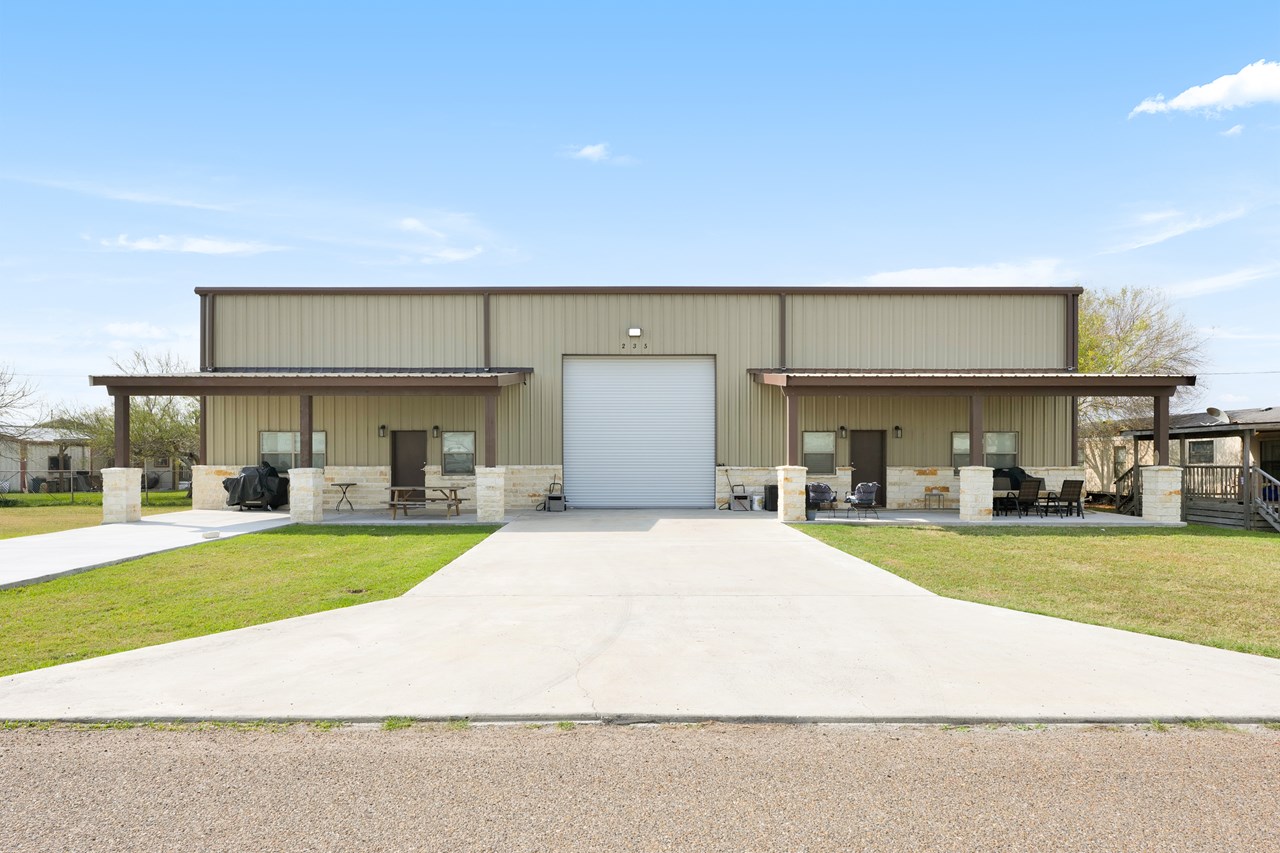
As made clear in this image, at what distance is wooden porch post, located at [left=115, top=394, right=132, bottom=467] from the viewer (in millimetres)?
15977

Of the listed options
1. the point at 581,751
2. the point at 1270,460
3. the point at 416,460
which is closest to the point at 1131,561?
the point at 581,751

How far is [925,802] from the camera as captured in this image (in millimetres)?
3418

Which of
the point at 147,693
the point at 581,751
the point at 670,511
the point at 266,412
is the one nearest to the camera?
the point at 581,751

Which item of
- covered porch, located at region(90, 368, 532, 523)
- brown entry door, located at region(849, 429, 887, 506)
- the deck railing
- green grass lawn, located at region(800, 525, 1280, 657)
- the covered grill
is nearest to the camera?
green grass lawn, located at region(800, 525, 1280, 657)

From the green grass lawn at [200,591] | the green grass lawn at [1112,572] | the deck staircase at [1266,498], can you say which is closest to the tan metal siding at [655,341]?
the green grass lawn at [1112,572]

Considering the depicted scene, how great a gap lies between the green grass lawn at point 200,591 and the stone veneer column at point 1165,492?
1419 centimetres

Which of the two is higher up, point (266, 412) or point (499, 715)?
point (266, 412)

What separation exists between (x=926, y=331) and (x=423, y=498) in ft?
44.8

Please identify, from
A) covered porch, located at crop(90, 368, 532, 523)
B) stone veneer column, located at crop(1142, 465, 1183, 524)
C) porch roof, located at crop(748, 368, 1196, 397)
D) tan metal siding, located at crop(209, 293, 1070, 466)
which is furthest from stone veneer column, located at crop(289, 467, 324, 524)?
stone veneer column, located at crop(1142, 465, 1183, 524)

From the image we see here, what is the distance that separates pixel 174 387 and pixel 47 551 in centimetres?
617

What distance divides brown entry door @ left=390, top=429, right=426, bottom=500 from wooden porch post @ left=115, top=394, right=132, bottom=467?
18.7 ft

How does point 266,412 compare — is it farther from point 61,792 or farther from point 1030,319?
point 1030,319

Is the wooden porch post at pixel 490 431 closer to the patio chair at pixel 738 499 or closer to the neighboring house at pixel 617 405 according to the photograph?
the neighboring house at pixel 617 405

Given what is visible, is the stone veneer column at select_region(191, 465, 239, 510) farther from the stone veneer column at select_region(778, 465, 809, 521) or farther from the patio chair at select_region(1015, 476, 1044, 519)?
the patio chair at select_region(1015, 476, 1044, 519)
